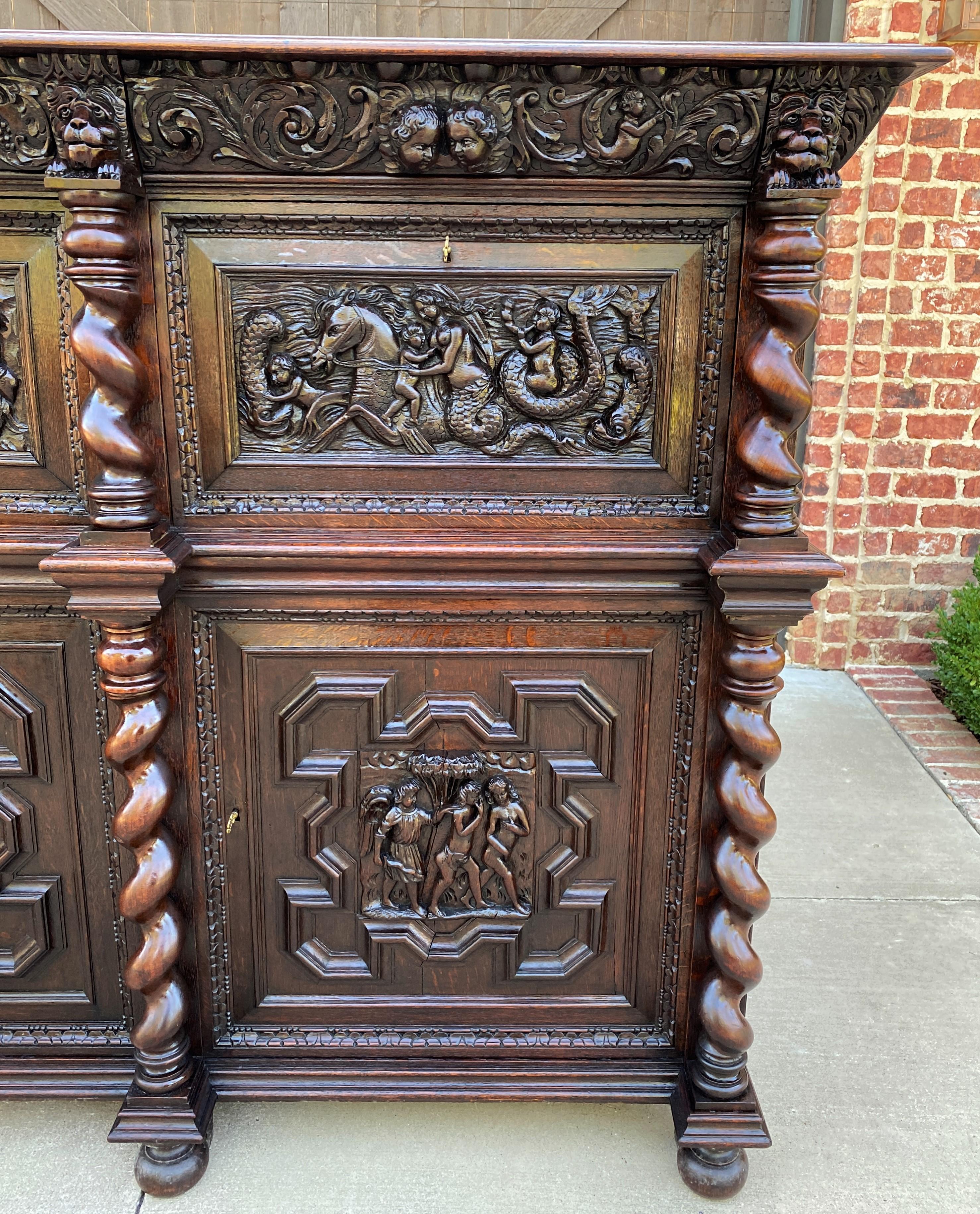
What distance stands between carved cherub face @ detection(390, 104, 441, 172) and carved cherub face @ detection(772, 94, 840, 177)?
478 mm

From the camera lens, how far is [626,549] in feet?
5.08

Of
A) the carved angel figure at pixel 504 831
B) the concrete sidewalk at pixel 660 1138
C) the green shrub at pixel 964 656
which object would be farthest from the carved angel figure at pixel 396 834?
the green shrub at pixel 964 656

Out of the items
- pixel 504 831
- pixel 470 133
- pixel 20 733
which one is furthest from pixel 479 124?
pixel 20 733

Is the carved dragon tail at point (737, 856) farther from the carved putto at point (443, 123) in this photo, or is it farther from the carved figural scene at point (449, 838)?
the carved putto at point (443, 123)

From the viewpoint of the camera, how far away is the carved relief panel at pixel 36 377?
4.83 feet

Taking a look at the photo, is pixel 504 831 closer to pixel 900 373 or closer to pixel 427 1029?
pixel 427 1029

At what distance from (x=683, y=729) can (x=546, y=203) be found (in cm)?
87

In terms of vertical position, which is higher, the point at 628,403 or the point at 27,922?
the point at 628,403

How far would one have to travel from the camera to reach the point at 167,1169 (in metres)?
1.66

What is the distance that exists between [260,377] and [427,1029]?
46.9 inches

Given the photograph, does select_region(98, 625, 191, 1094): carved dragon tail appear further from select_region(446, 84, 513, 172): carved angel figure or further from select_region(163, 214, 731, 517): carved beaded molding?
select_region(446, 84, 513, 172): carved angel figure

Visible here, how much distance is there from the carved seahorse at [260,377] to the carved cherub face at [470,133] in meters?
0.36

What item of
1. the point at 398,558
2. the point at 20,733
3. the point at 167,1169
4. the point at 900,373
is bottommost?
the point at 167,1169

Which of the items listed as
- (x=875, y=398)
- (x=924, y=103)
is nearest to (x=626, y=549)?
(x=875, y=398)
